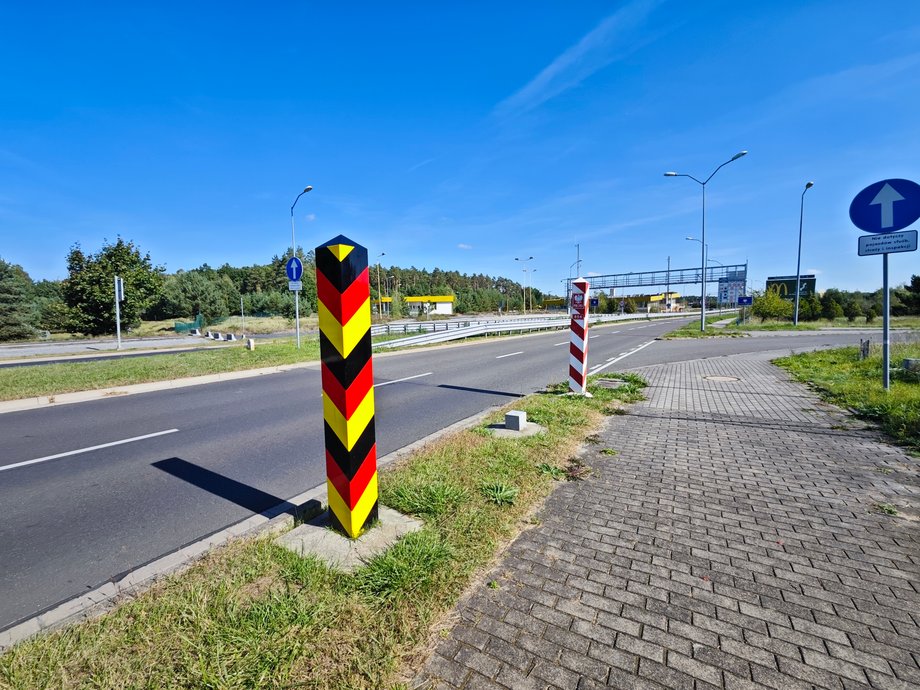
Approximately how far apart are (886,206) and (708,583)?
7635 mm

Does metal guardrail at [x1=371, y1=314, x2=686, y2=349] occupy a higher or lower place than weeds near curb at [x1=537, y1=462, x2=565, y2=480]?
higher

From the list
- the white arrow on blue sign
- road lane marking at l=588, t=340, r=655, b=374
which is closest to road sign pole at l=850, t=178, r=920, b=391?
road lane marking at l=588, t=340, r=655, b=374

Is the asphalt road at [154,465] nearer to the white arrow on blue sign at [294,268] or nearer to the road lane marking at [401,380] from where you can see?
the road lane marking at [401,380]

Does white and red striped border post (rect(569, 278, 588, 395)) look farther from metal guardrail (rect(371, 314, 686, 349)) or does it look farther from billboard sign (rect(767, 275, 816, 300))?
billboard sign (rect(767, 275, 816, 300))

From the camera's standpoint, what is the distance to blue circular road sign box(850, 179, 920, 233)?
6431 mm

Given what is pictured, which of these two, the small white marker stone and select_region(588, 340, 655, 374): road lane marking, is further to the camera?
select_region(588, 340, 655, 374): road lane marking

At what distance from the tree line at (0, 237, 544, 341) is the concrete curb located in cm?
3536

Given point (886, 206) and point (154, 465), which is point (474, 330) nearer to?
point (886, 206)

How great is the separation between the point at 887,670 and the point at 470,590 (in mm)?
1966

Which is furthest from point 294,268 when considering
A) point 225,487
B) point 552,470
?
point 552,470

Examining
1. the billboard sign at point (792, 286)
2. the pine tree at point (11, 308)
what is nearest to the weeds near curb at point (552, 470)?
the pine tree at point (11, 308)

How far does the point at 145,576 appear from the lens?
271cm

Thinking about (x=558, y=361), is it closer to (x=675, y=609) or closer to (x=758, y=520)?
(x=758, y=520)

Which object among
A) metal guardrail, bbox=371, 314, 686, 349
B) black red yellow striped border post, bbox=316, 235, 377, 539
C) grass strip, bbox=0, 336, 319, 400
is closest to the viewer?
black red yellow striped border post, bbox=316, 235, 377, 539
